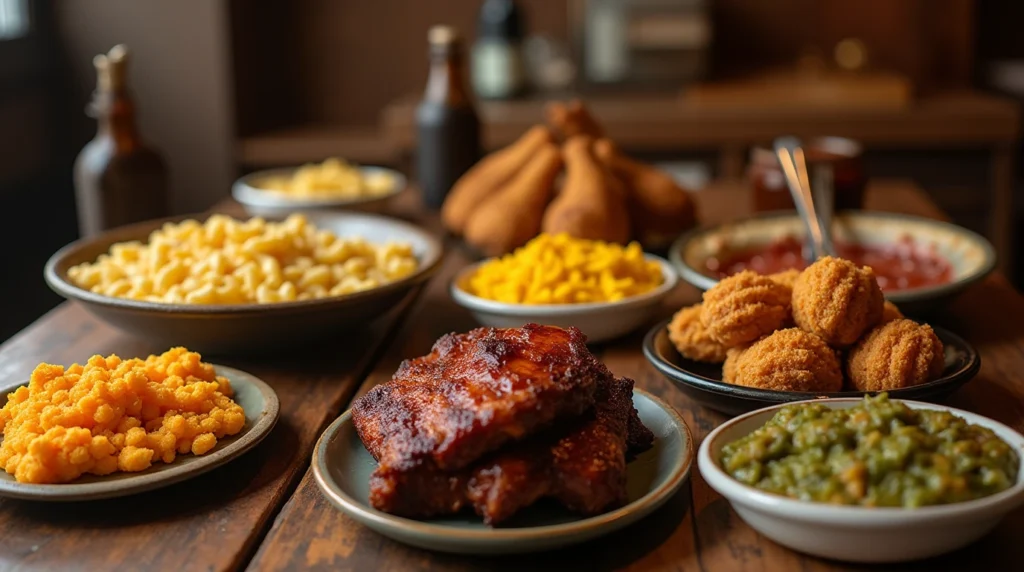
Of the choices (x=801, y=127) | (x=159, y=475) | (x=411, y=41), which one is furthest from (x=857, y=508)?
(x=411, y=41)

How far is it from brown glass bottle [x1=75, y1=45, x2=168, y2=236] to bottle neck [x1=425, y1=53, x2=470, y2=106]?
760 millimetres

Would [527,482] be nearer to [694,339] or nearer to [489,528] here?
[489,528]

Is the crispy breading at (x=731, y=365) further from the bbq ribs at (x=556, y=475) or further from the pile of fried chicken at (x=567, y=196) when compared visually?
the pile of fried chicken at (x=567, y=196)

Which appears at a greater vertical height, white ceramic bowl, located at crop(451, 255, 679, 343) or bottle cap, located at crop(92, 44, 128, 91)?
bottle cap, located at crop(92, 44, 128, 91)

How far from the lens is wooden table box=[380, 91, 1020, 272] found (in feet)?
14.9

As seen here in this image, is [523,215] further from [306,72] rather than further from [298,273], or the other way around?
[306,72]

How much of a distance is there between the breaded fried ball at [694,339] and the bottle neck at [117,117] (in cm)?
164

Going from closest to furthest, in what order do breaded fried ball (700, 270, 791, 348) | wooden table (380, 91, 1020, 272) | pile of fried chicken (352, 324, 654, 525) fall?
1. pile of fried chicken (352, 324, 654, 525)
2. breaded fried ball (700, 270, 791, 348)
3. wooden table (380, 91, 1020, 272)

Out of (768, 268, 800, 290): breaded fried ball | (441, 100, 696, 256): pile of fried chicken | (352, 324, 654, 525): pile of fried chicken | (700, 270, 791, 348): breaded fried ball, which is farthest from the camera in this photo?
(441, 100, 696, 256): pile of fried chicken

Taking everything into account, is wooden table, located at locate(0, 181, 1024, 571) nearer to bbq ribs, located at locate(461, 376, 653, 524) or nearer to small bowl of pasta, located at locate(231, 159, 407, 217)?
bbq ribs, located at locate(461, 376, 653, 524)

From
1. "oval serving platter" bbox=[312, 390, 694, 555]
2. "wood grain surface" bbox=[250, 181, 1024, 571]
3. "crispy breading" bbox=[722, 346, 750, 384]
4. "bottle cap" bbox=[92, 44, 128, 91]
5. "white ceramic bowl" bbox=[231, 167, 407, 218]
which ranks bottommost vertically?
"wood grain surface" bbox=[250, 181, 1024, 571]

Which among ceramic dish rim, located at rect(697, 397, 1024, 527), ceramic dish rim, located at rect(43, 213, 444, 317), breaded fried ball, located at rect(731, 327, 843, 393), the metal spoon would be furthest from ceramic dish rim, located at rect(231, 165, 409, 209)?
ceramic dish rim, located at rect(697, 397, 1024, 527)

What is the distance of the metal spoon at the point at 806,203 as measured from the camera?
209 centimetres

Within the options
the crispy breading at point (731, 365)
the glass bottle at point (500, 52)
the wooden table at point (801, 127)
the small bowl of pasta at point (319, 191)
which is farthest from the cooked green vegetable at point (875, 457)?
the glass bottle at point (500, 52)
